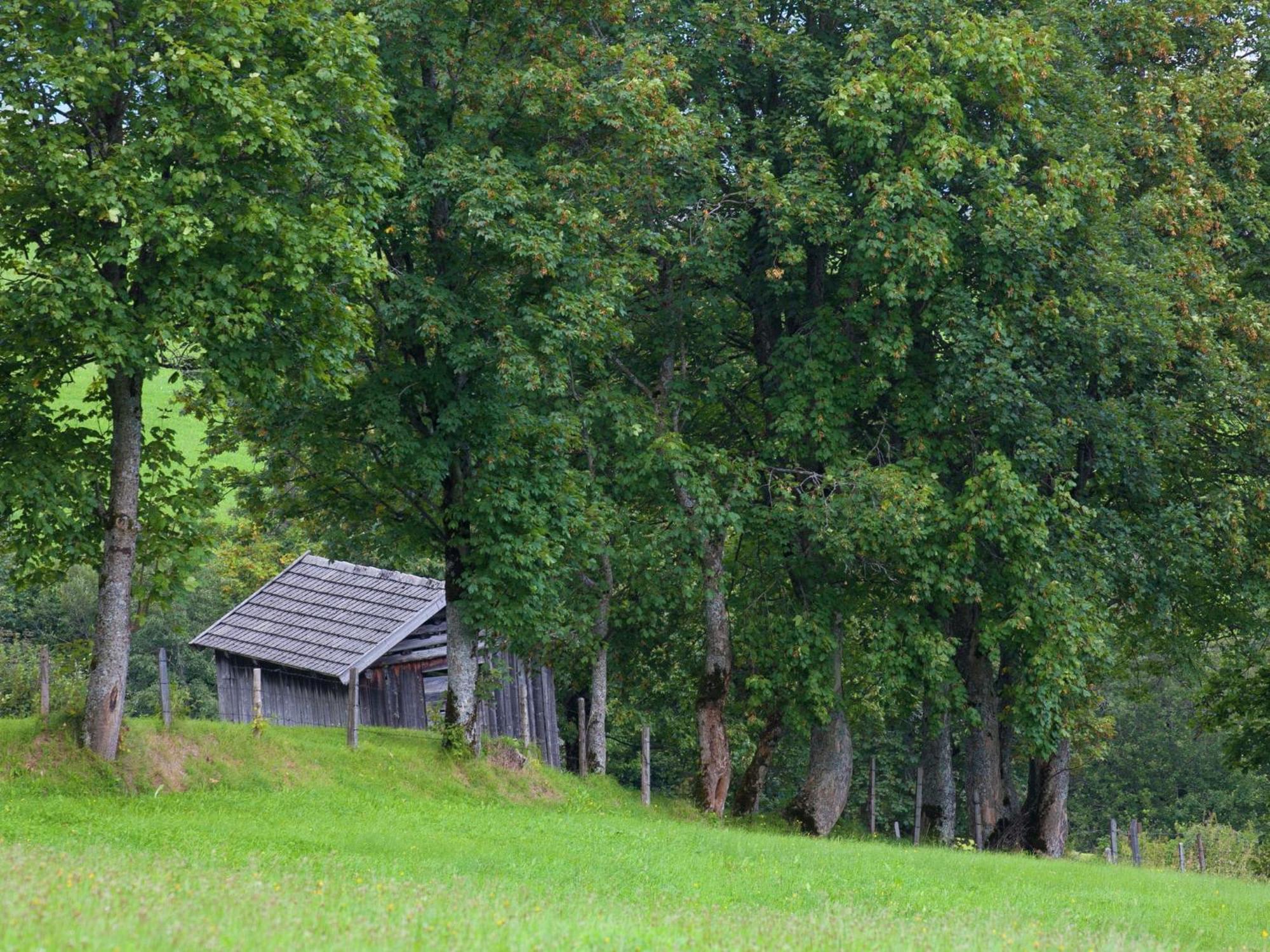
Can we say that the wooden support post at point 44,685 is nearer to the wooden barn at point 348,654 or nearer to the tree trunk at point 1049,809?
the wooden barn at point 348,654

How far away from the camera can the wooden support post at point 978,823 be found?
29.2 meters

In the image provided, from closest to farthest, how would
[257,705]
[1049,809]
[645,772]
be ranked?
[257,705], [645,772], [1049,809]

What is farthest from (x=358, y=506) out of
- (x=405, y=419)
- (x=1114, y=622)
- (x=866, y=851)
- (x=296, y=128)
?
(x=1114, y=622)

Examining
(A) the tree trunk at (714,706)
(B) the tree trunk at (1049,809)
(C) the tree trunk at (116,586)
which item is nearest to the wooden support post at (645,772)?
(A) the tree trunk at (714,706)

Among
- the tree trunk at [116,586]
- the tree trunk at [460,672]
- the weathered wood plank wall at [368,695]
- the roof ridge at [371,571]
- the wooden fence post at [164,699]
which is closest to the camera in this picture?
the tree trunk at [116,586]

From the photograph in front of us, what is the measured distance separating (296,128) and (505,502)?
23.3 feet

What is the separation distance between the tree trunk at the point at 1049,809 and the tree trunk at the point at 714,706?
270 inches

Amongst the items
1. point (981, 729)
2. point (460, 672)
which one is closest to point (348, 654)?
point (460, 672)

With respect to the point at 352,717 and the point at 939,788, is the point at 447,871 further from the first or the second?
the point at 939,788

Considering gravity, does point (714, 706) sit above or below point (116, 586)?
below

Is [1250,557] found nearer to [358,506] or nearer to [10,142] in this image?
[358,506]

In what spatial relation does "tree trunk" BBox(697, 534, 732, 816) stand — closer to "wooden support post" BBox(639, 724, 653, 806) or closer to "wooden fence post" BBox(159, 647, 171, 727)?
"wooden support post" BBox(639, 724, 653, 806)

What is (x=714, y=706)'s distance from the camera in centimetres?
2842

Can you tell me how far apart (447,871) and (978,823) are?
16.4 m
